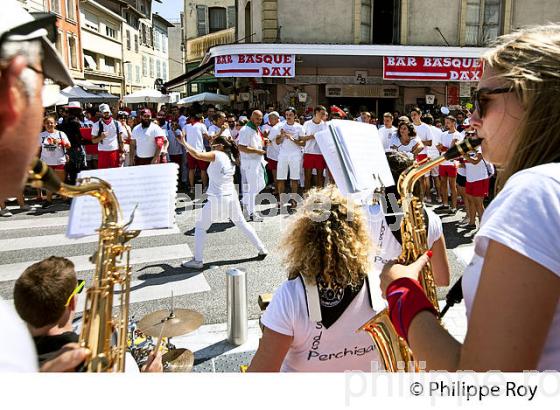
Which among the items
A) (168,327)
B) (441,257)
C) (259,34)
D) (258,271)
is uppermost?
(259,34)

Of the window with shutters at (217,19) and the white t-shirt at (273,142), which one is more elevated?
the window with shutters at (217,19)

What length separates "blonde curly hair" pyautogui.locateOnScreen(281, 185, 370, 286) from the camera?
7.07 ft

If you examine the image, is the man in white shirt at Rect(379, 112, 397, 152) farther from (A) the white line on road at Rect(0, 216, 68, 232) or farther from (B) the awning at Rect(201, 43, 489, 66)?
(B) the awning at Rect(201, 43, 489, 66)

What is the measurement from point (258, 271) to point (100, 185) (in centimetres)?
466

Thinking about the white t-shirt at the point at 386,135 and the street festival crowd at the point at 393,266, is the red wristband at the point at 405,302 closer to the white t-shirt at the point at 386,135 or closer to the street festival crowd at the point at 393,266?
the street festival crowd at the point at 393,266

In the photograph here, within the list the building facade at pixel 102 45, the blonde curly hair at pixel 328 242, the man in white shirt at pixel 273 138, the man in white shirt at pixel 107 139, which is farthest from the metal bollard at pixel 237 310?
the building facade at pixel 102 45

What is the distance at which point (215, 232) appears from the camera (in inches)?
319

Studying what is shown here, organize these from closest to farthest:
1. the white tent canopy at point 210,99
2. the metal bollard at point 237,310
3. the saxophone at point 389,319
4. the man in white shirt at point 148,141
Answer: the saxophone at point 389,319 < the metal bollard at point 237,310 < the man in white shirt at point 148,141 < the white tent canopy at point 210,99

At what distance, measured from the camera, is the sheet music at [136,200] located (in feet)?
5.81

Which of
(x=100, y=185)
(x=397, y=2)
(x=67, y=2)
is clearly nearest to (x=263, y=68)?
(x=397, y=2)

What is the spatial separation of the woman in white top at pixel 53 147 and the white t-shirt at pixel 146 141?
56.8 inches

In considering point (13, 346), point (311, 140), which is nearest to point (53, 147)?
point (311, 140)

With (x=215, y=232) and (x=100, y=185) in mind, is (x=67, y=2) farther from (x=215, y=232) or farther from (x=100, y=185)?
(x=100, y=185)

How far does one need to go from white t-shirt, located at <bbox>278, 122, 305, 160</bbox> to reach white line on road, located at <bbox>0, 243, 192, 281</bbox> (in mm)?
4166
